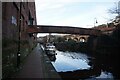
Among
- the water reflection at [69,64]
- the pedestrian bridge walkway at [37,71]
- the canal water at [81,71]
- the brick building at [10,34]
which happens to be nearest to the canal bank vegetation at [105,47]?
the water reflection at [69,64]

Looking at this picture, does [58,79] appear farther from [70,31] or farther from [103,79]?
[70,31]

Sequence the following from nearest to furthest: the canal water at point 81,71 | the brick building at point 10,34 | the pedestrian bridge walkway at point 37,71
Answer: the brick building at point 10,34 → the pedestrian bridge walkway at point 37,71 → the canal water at point 81,71

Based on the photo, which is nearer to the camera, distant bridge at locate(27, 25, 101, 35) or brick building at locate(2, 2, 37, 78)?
brick building at locate(2, 2, 37, 78)

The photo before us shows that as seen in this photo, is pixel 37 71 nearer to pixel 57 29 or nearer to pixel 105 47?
pixel 57 29

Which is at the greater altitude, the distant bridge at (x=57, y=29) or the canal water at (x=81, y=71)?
the distant bridge at (x=57, y=29)

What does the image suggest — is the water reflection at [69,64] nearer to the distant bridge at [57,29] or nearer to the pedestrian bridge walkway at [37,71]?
the pedestrian bridge walkway at [37,71]

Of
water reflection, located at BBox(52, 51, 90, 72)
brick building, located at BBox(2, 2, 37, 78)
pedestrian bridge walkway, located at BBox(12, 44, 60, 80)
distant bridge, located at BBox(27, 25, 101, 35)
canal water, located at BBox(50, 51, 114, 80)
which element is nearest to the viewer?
brick building, located at BBox(2, 2, 37, 78)

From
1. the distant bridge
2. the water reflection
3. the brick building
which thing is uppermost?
the distant bridge

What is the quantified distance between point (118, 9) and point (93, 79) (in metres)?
30.2

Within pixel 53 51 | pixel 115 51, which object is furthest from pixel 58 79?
pixel 115 51

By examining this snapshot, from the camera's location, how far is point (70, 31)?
5481 cm

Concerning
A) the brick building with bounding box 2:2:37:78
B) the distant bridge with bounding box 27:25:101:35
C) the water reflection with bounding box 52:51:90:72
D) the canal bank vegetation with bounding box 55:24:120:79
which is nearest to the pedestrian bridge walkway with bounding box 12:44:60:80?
the brick building with bounding box 2:2:37:78

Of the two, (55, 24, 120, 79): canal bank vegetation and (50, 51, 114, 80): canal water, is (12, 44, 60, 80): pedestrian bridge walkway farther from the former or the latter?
(55, 24, 120, 79): canal bank vegetation

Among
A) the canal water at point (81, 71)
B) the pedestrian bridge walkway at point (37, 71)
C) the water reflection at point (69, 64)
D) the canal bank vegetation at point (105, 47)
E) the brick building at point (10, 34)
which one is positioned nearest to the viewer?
the brick building at point (10, 34)
